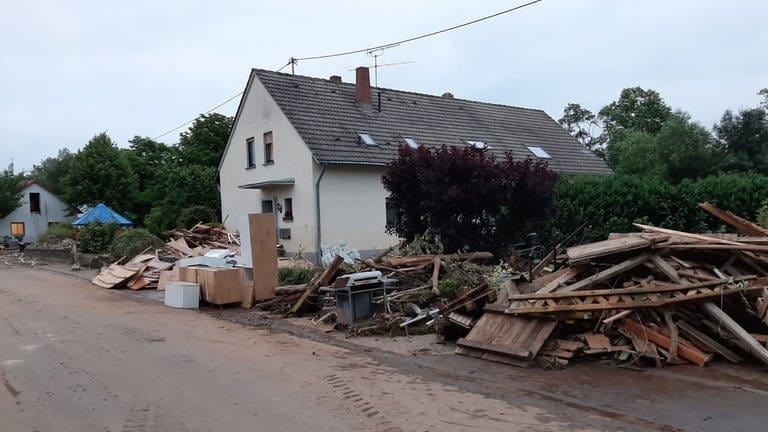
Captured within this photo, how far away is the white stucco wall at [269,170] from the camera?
73.8 feet

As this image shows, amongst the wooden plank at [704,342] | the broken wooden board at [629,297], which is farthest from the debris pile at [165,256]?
the wooden plank at [704,342]

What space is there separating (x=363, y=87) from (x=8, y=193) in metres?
41.7

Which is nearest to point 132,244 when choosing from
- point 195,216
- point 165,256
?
point 165,256

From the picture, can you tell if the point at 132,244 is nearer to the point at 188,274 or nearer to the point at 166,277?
the point at 166,277

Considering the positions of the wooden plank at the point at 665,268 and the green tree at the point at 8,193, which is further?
the green tree at the point at 8,193

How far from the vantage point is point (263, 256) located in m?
14.0

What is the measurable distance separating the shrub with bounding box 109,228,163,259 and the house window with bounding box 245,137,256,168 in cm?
542

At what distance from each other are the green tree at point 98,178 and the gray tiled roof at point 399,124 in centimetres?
2142

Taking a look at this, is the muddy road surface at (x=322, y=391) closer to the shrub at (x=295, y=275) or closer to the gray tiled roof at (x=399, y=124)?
the shrub at (x=295, y=275)

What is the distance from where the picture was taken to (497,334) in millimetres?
8445

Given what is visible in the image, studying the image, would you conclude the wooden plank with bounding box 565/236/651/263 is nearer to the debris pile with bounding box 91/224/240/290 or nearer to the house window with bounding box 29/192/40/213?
the debris pile with bounding box 91/224/240/290

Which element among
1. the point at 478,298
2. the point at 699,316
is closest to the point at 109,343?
the point at 478,298

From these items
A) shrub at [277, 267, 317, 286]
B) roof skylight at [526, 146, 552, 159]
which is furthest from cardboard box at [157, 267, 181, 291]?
roof skylight at [526, 146, 552, 159]

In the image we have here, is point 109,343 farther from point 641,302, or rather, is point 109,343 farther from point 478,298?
point 641,302
